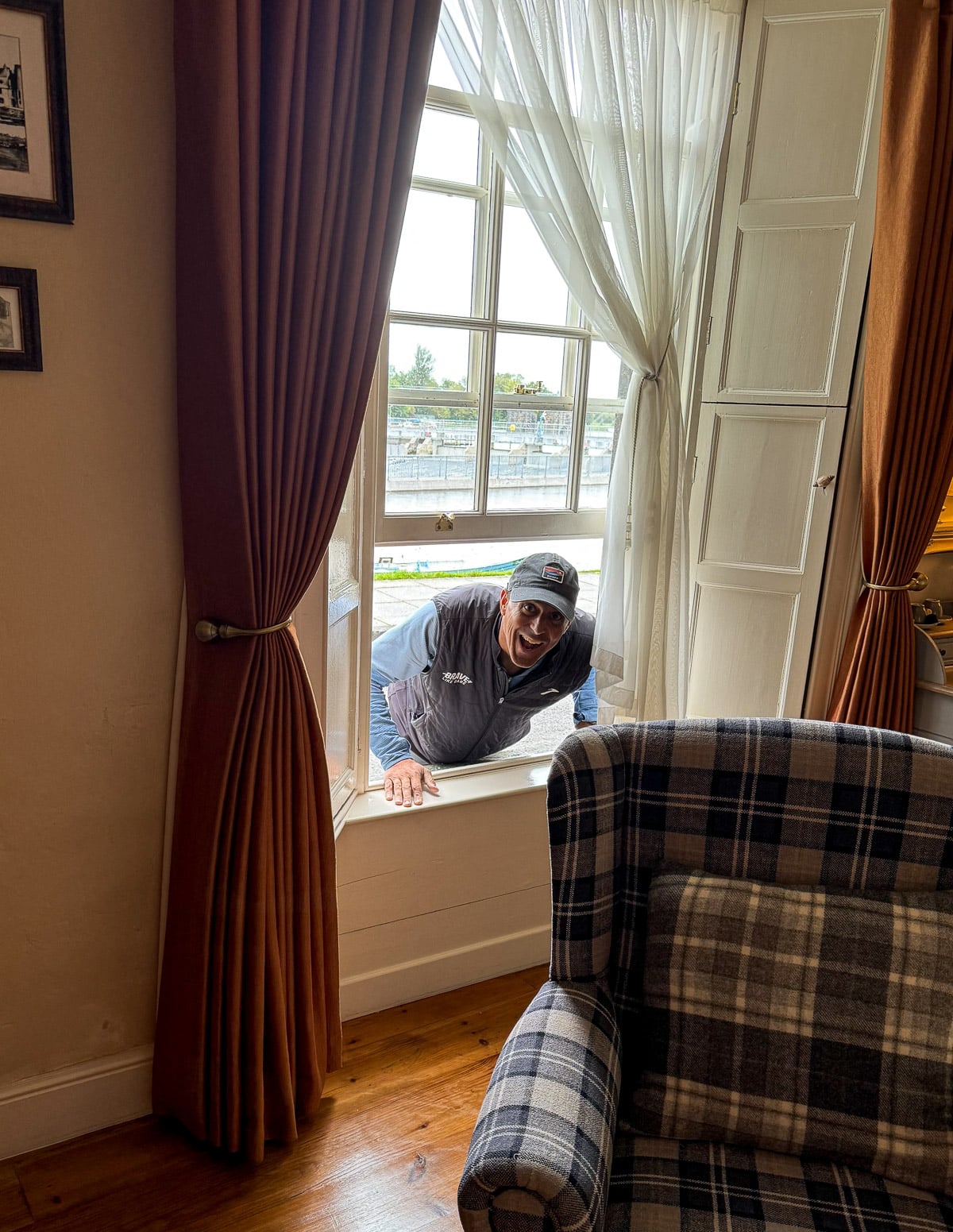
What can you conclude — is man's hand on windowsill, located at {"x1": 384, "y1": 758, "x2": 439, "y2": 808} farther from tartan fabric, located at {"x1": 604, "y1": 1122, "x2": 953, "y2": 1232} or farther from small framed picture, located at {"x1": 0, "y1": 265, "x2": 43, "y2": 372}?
small framed picture, located at {"x1": 0, "y1": 265, "x2": 43, "y2": 372}

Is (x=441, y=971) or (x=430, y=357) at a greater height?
(x=430, y=357)

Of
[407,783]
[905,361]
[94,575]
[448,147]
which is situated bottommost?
[407,783]

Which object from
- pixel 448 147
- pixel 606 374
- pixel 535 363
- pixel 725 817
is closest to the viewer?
pixel 725 817

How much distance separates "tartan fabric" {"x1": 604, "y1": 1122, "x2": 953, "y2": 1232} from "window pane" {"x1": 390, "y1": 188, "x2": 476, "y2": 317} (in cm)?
169

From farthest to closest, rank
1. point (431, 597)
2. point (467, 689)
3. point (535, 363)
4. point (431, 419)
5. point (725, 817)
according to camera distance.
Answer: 1. point (431, 597)
2. point (467, 689)
3. point (535, 363)
4. point (431, 419)
5. point (725, 817)

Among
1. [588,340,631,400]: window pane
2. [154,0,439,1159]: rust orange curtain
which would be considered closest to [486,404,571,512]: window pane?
[588,340,631,400]: window pane

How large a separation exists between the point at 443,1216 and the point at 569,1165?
78 cm

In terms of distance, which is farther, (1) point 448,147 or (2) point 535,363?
(2) point 535,363

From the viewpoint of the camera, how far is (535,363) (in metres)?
2.28

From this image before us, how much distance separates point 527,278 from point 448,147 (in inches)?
13.6

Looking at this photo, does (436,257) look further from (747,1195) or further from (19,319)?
(747,1195)

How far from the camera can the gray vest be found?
2.49 metres

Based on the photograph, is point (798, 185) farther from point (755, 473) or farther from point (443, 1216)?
point (443, 1216)

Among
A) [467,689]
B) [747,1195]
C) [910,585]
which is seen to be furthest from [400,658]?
[747,1195]
